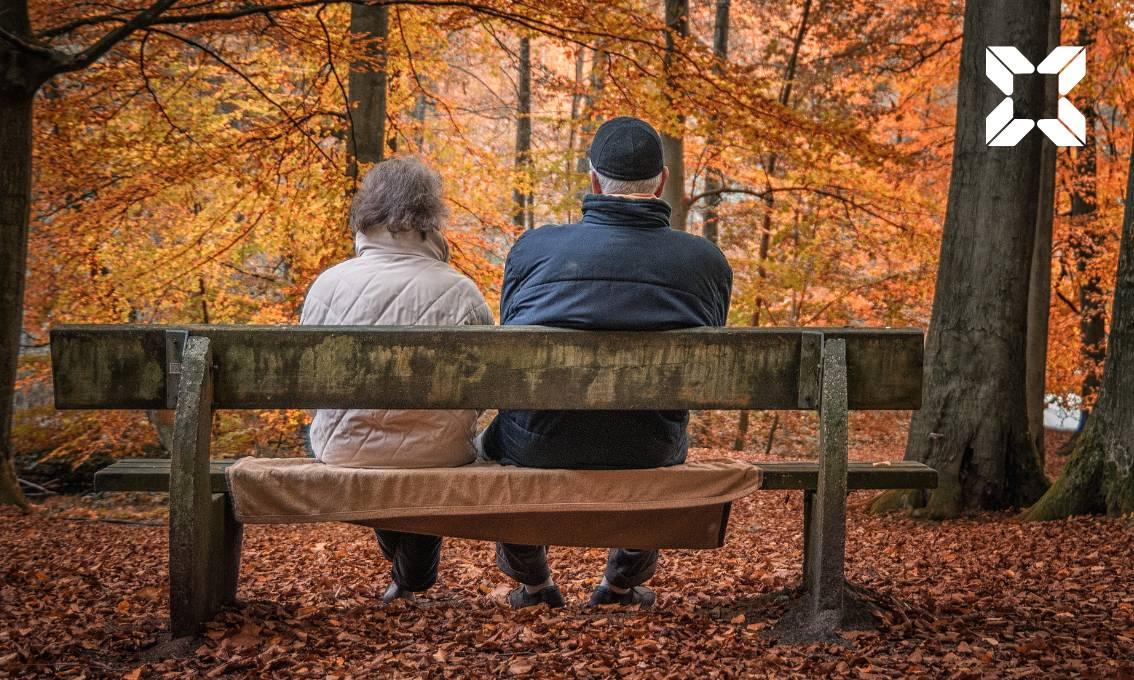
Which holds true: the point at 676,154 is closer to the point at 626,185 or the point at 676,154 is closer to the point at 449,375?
the point at 626,185

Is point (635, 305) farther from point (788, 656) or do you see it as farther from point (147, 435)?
point (147, 435)

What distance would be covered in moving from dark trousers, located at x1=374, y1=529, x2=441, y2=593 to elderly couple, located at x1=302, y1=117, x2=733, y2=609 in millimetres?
35

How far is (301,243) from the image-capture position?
10211mm

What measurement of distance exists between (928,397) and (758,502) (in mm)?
2421

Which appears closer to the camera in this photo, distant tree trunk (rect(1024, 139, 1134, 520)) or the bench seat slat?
the bench seat slat

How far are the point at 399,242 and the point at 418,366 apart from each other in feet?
2.21

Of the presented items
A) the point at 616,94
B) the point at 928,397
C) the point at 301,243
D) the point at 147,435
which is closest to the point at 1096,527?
the point at 928,397

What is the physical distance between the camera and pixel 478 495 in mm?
3023

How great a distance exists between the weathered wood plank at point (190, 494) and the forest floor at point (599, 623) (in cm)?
14

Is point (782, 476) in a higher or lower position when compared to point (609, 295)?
lower

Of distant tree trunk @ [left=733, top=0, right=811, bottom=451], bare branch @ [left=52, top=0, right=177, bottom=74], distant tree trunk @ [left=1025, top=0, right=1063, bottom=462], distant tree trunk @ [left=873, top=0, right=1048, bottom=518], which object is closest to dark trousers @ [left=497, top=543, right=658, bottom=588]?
distant tree trunk @ [left=873, top=0, right=1048, bottom=518]

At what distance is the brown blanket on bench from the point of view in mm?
3020

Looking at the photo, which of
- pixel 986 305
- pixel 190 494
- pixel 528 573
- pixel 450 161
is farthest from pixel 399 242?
pixel 450 161

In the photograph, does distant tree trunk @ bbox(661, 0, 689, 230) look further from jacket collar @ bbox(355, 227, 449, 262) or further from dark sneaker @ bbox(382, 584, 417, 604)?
dark sneaker @ bbox(382, 584, 417, 604)
